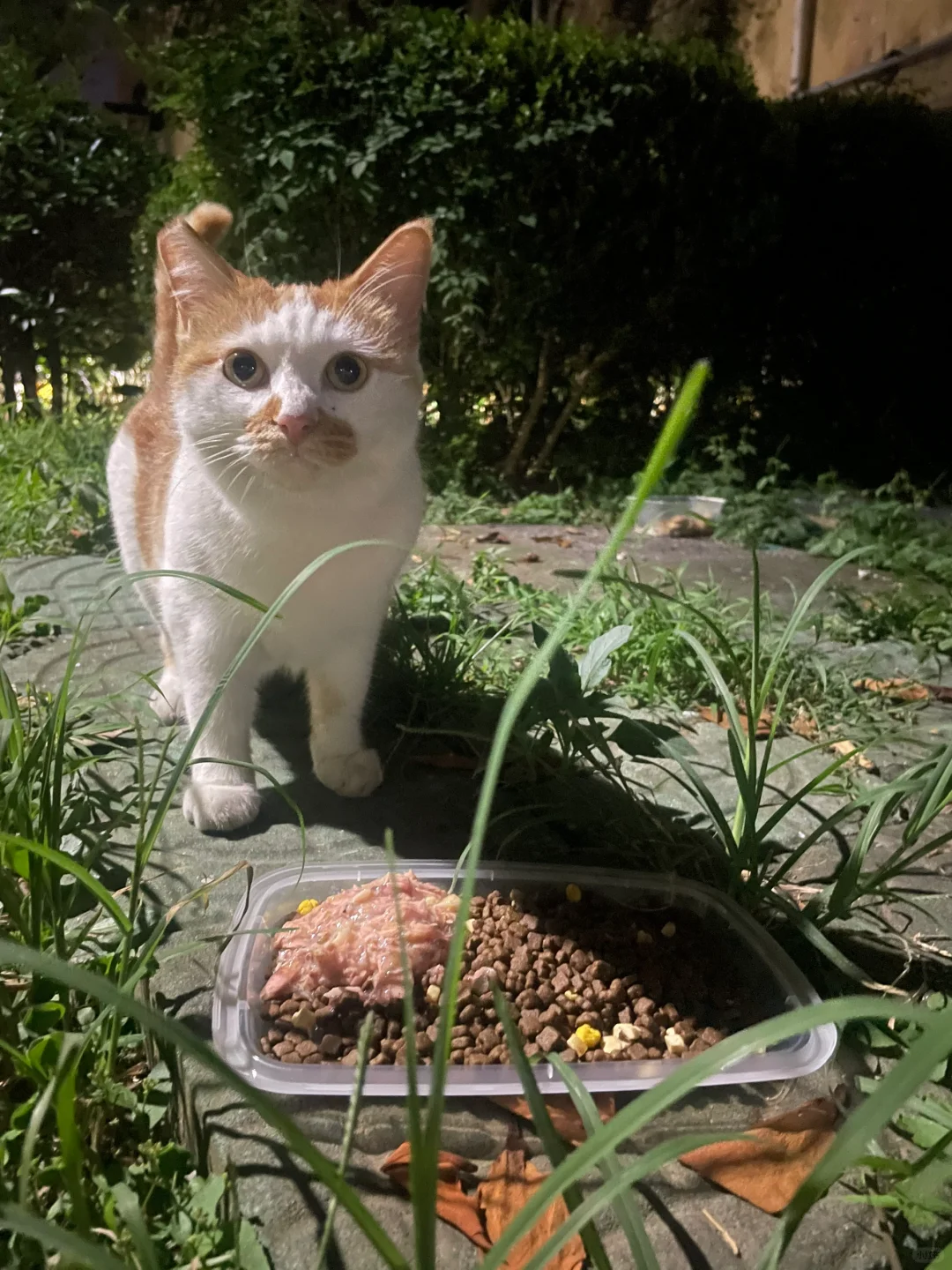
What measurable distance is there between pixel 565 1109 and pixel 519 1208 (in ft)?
0.33

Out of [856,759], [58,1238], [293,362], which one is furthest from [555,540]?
[58,1238]

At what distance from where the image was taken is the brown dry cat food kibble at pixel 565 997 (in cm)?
83

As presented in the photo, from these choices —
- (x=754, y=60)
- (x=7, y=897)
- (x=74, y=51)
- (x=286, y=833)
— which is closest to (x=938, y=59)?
(x=754, y=60)

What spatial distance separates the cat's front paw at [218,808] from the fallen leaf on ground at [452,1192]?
57 centimetres

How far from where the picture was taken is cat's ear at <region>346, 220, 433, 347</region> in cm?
114

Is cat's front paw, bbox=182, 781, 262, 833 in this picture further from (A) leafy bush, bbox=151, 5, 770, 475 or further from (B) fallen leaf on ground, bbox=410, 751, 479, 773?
(A) leafy bush, bbox=151, 5, 770, 475

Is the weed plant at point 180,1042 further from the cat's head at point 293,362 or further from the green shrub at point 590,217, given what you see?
the green shrub at point 590,217

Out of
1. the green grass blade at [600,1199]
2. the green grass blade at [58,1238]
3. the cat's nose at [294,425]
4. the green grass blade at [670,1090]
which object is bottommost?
the green grass blade at [58,1238]

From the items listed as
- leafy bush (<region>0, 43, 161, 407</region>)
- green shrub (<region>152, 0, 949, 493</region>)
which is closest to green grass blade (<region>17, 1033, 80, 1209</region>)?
green shrub (<region>152, 0, 949, 493</region>)

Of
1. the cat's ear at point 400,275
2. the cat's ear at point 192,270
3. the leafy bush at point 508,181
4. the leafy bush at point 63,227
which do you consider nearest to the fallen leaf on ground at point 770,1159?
the cat's ear at point 400,275

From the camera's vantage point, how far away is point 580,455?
404 cm

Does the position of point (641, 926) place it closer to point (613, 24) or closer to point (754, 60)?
point (613, 24)

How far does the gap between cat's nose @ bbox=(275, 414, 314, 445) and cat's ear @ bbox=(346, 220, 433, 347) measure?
24cm

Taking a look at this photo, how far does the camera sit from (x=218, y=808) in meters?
1.19
